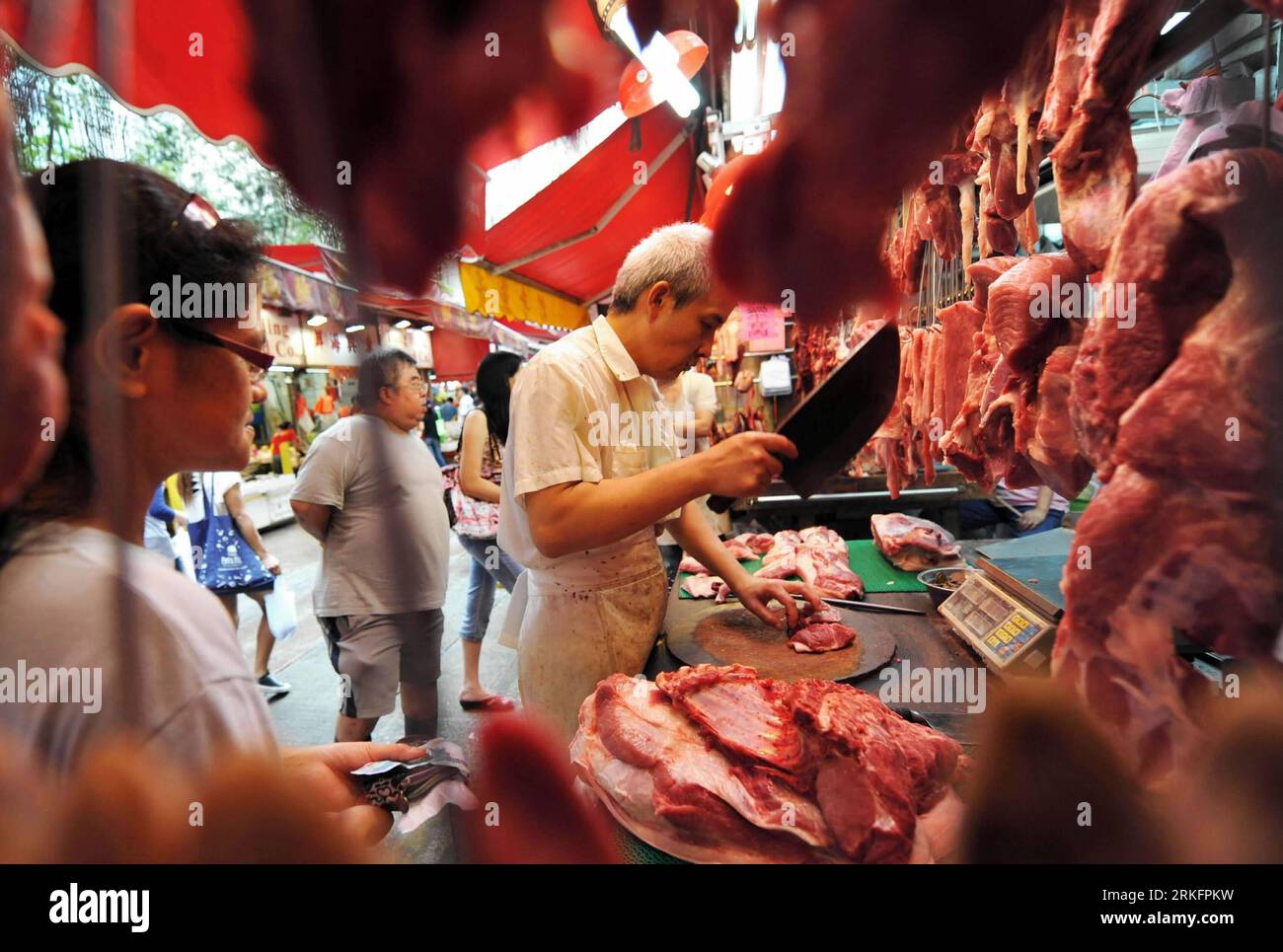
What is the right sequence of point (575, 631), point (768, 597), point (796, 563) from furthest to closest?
1. point (796, 563)
2. point (768, 597)
3. point (575, 631)

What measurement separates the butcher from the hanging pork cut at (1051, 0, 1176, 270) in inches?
26.5

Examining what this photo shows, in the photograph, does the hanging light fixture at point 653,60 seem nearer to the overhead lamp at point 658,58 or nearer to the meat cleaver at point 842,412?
the overhead lamp at point 658,58

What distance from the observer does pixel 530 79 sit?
3.30 ft

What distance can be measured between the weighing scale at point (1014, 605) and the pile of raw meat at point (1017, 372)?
41 cm

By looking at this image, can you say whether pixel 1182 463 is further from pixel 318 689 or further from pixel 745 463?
pixel 318 689

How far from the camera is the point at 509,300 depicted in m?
1.26

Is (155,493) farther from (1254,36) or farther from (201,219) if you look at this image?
(1254,36)

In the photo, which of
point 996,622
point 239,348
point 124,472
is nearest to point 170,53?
point 239,348

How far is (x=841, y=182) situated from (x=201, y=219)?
3.07ft

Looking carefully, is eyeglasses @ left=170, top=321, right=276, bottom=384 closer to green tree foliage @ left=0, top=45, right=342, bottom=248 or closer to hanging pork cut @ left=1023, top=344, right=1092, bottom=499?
green tree foliage @ left=0, top=45, right=342, bottom=248

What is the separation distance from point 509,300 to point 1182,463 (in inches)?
43.5

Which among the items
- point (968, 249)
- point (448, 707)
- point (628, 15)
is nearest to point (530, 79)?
point (628, 15)

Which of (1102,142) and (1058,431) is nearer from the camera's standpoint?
(1102,142)

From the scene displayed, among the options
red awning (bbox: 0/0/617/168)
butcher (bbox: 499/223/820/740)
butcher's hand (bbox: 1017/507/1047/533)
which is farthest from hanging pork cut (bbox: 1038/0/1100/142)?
butcher's hand (bbox: 1017/507/1047/533)
